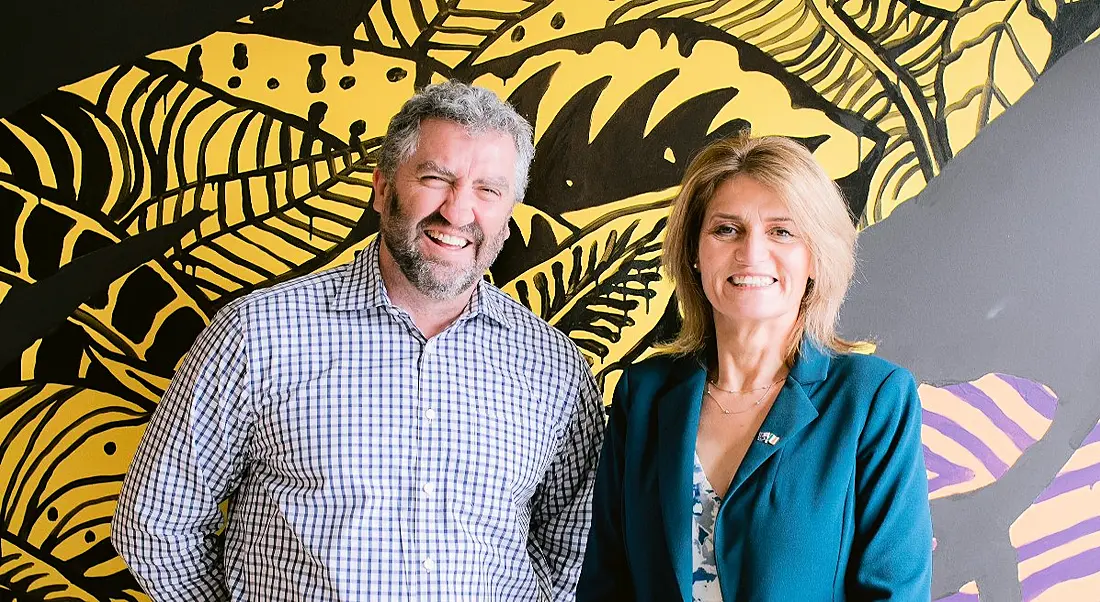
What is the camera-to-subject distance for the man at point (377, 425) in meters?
1.89

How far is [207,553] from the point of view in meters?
2.05

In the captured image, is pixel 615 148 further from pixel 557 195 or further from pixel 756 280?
pixel 756 280

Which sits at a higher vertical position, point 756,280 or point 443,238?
point 443,238

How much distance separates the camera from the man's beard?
6.48 feet

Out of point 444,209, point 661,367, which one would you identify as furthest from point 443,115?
point 661,367

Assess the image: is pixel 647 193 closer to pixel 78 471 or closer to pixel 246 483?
pixel 246 483

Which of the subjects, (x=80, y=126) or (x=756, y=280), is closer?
(x=756, y=280)

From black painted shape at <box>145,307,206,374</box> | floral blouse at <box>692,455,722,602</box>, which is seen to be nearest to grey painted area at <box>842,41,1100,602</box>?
floral blouse at <box>692,455,722,602</box>

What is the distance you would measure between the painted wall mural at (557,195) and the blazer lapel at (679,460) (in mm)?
583

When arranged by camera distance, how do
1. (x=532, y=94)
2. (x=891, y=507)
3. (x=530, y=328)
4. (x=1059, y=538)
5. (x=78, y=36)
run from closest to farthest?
(x=891, y=507) < (x=530, y=328) < (x=78, y=36) < (x=532, y=94) < (x=1059, y=538)

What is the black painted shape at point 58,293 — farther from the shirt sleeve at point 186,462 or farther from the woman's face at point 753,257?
the woman's face at point 753,257

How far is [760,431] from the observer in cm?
177

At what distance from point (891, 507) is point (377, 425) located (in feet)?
3.38

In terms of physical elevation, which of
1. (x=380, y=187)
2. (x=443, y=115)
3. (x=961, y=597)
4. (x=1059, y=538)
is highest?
(x=443, y=115)
